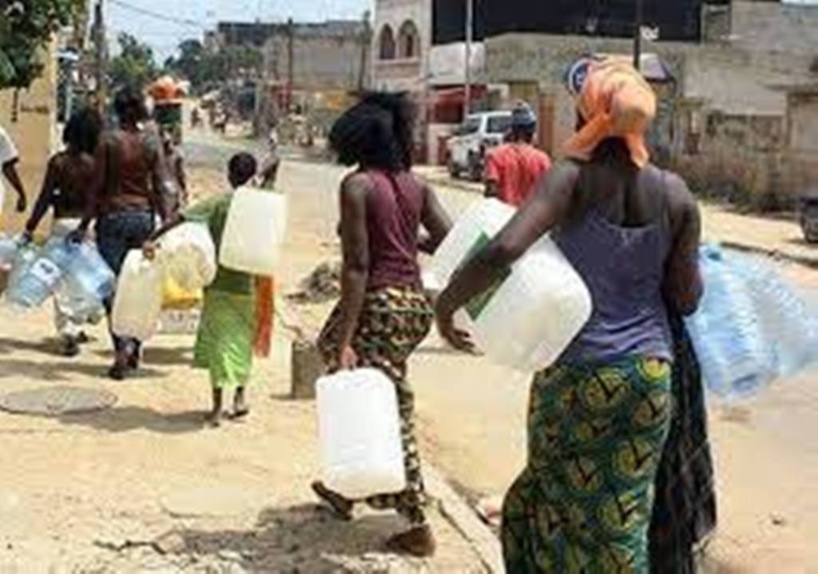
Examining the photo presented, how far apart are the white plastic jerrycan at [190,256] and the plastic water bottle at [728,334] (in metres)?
3.51

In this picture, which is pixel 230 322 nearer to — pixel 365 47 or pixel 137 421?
pixel 137 421

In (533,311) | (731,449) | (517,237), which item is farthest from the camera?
(731,449)

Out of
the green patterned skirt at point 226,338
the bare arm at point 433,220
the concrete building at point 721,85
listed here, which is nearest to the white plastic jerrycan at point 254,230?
the green patterned skirt at point 226,338

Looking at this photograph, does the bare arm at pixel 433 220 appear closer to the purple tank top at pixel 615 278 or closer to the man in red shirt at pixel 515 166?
the purple tank top at pixel 615 278

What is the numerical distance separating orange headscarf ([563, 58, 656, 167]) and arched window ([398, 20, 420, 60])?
58.8 m

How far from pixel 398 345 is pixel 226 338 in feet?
7.41

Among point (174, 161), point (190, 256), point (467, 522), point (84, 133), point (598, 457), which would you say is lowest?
point (467, 522)

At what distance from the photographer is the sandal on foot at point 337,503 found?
6.09m

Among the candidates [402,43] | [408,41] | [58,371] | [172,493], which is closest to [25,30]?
[58,371]

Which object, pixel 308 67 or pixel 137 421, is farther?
pixel 308 67

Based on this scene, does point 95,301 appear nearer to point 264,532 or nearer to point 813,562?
point 264,532

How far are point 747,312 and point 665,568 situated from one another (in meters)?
0.87

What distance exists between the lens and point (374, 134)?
5.64 meters

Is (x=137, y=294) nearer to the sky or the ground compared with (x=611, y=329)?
nearer to the ground
